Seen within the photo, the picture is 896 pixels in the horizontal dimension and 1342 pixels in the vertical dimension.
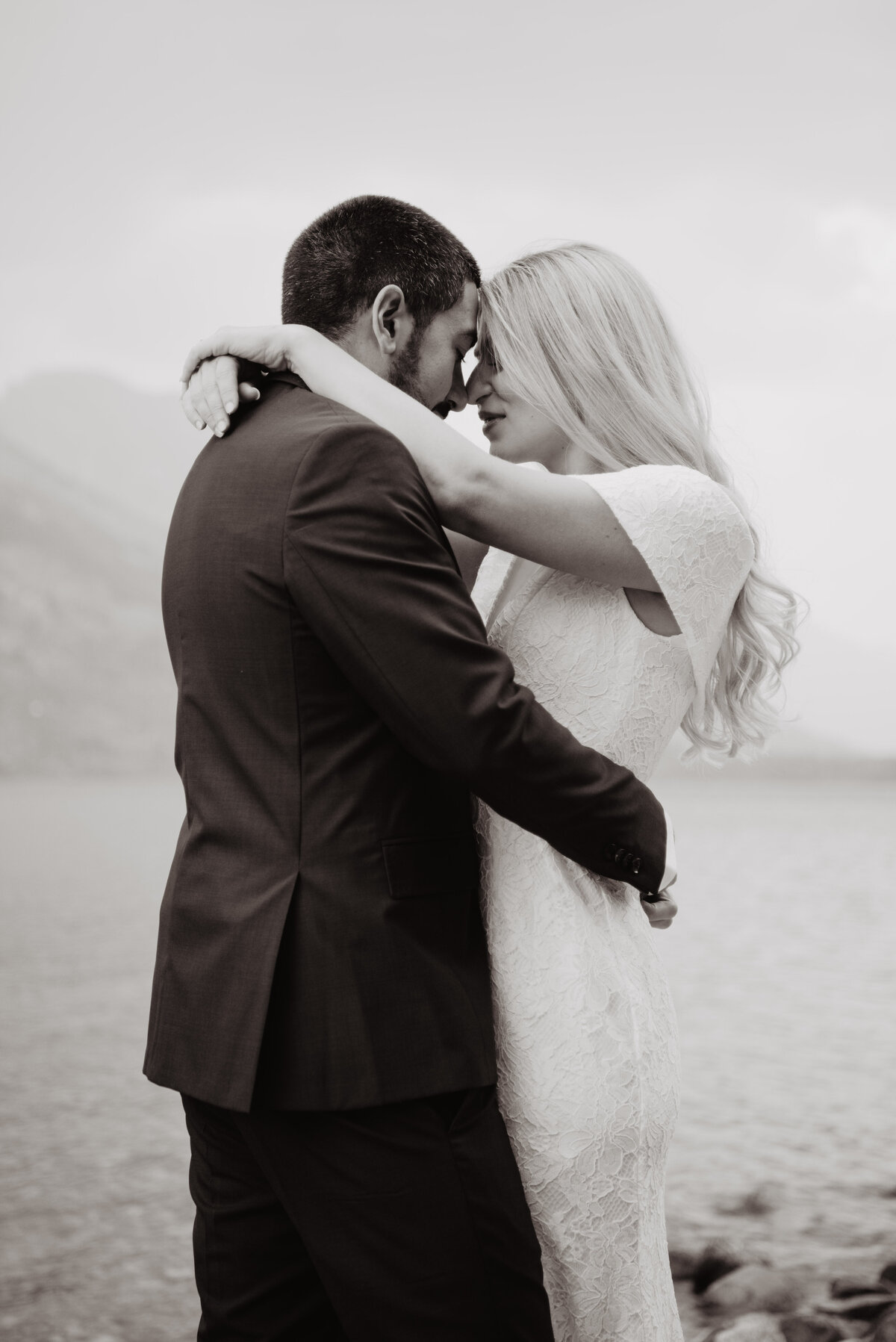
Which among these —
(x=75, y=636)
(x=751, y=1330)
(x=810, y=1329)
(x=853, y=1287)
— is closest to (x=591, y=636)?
(x=751, y=1330)

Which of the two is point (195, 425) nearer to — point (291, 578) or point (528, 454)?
point (291, 578)

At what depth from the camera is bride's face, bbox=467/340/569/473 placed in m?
1.51

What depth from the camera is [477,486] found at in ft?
3.98

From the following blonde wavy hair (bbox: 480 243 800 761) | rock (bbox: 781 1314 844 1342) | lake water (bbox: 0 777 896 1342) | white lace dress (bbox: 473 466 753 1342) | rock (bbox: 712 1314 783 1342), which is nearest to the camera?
white lace dress (bbox: 473 466 753 1342)

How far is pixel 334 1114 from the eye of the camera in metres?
1.08

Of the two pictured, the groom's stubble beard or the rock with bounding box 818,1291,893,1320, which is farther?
the rock with bounding box 818,1291,893,1320

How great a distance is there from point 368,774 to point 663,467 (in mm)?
498

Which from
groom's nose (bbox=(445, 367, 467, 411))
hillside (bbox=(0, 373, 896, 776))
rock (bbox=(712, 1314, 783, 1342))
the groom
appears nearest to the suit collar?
the groom

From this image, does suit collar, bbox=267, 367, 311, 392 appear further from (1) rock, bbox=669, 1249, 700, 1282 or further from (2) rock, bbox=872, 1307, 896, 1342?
(1) rock, bbox=669, 1249, 700, 1282

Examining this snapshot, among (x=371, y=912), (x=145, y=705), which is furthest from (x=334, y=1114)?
(x=145, y=705)

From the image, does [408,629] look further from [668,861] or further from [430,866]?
[668,861]

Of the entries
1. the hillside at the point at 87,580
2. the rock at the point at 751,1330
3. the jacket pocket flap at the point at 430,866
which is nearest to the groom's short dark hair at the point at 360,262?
the jacket pocket flap at the point at 430,866

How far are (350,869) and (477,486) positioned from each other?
39 cm

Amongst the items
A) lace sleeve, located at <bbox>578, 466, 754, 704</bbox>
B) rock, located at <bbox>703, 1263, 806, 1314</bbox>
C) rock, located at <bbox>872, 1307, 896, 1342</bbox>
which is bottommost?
rock, located at <bbox>703, 1263, 806, 1314</bbox>
